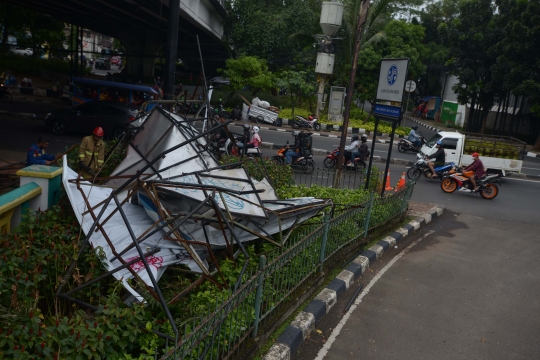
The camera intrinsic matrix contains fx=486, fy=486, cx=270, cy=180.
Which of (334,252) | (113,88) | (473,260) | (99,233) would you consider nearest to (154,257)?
Answer: (99,233)

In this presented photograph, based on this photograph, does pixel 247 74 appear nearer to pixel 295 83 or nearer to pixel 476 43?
pixel 295 83

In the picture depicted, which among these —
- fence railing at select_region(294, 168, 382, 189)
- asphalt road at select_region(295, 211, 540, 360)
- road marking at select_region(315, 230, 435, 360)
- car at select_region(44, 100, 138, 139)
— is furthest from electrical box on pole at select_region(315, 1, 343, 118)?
road marking at select_region(315, 230, 435, 360)

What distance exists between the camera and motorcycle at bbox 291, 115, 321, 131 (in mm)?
24812

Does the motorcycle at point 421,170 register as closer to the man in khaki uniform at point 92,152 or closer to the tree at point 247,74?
the man in khaki uniform at point 92,152

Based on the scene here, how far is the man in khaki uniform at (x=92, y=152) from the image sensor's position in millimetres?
7668

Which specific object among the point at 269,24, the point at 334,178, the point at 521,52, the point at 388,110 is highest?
the point at 269,24

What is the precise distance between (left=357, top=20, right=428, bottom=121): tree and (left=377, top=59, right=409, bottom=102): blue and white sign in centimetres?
1754

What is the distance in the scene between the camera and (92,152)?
7.86 meters

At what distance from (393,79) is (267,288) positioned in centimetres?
553

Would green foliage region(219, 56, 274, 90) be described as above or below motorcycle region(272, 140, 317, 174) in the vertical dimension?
above

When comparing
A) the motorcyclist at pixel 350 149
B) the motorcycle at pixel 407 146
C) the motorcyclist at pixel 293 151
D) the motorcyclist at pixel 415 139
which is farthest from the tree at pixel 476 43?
the motorcyclist at pixel 293 151

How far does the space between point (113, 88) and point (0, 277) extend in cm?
1678

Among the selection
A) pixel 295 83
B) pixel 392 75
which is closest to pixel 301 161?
pixel 392 75

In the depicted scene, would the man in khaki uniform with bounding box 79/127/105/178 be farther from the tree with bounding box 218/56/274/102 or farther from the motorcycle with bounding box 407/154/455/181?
the tree with bounding box 218/56/274/102
